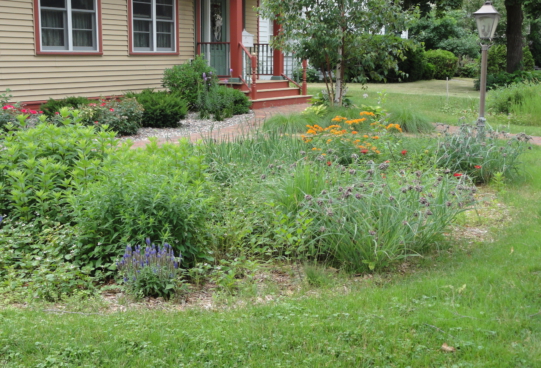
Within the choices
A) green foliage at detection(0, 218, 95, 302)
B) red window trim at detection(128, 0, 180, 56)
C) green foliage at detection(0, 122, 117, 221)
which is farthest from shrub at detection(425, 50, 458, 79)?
green foliage at detection(0, 218, 95, 302)

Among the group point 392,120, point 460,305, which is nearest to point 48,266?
point 460,305

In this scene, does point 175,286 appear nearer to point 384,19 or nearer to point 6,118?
point 6,118

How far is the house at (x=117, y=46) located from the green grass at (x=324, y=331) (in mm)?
10179

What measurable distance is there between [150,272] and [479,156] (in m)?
5.07

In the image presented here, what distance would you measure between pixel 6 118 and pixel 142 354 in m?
8.33

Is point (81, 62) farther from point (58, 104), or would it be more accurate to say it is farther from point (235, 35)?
point (235, 35)

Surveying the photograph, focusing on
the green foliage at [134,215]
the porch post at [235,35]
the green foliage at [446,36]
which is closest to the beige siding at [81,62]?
the porch post at [235,35]

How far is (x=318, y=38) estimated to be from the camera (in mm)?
13656

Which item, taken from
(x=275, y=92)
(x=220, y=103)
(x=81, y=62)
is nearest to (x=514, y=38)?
(x=275, y=92)

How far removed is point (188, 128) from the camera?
12.7 m

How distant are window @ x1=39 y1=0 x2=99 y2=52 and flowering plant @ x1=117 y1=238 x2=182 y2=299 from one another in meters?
10.2

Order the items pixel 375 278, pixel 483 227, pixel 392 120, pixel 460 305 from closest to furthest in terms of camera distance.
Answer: pixel 460 305 → pixel 375 278 → pixel 483 227 → pixel 392 120

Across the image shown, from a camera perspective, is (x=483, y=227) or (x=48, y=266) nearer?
(x=48, y=266)

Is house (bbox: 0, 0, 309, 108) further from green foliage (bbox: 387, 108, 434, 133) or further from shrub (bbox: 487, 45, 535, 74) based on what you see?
shrub (bbox: 487, 45, 535, 74)
